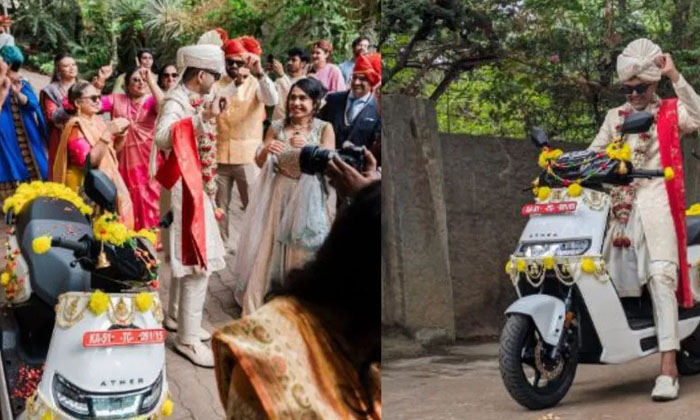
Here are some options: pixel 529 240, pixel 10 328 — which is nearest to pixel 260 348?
pixel 10 328

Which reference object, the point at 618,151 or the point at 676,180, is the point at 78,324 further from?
the point at 676,180

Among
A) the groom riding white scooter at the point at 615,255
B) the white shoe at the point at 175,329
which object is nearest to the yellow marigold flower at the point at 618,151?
the groom riding white scooter at the point at 615,255

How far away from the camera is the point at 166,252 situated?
171 centimetres

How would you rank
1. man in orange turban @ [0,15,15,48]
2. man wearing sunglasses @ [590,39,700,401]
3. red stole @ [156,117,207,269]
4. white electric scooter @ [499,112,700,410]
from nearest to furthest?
man in orange turban @ [0,15,15,48], red stole @ [156,117,207,269], white electric scooter @ [499,112,700,410], man wearing sunglasses @ [590,39,700,401]

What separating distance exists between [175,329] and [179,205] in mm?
192

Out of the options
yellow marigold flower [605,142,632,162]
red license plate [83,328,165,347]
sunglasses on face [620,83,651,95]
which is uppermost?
sunglasses on face [620,83,651,95]

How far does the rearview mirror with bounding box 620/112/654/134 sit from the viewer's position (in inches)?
73.7

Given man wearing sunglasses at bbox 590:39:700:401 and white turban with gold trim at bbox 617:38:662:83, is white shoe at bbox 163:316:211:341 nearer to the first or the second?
man wearing sunglasses at bbox 590:39:700:401

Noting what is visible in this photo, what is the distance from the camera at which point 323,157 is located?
1.52 m

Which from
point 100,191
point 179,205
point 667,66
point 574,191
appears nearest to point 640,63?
point 667,66

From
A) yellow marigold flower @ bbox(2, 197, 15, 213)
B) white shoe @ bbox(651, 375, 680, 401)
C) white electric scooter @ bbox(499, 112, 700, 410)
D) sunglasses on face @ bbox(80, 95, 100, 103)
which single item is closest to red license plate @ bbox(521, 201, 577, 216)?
white electric scooter @ bbox(499, 112, 700, 410)

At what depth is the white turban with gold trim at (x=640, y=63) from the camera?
6.21 feet

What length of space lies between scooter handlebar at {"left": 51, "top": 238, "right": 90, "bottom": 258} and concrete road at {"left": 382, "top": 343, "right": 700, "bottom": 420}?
524 millimetres

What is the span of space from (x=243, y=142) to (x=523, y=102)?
503mm
